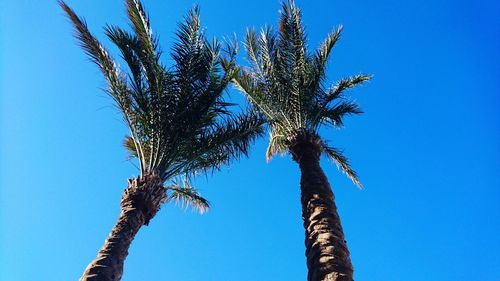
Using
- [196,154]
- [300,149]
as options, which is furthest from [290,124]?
[196,154]

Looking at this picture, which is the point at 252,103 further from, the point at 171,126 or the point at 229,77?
the point at 171,126

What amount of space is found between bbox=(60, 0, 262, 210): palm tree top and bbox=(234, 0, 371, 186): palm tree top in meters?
1.49

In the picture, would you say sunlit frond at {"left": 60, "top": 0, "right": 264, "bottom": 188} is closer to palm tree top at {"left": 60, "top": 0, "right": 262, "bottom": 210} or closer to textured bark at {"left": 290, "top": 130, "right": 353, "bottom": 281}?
palm tree top at {"left": 60, "top": 0, "right": 262, "bottom": 210}

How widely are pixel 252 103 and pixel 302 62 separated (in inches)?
72.9

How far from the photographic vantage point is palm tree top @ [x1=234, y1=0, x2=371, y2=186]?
37.6 ft

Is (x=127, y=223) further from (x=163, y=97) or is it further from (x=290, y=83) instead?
(x=290, y=83)

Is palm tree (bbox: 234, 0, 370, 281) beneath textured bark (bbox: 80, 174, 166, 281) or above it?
above

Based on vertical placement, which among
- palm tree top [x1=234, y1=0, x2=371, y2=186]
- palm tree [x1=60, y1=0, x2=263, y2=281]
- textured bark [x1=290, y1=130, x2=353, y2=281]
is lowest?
textured bark [x1=290, y1=130, x2=353, y2=281]

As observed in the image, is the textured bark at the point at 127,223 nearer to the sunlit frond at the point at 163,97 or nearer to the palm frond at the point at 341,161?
the sunlit frond at the point at 163,97

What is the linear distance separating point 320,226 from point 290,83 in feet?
18.6

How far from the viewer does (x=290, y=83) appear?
39.1 feet

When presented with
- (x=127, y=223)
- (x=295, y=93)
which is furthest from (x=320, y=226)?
(x=295, y=93)

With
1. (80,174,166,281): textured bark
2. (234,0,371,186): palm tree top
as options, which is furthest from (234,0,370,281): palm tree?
(80,174,166,281): textured bark

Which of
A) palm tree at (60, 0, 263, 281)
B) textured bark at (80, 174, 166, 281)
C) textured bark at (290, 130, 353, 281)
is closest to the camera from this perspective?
textured bark at (290, 130, 353, 281)
